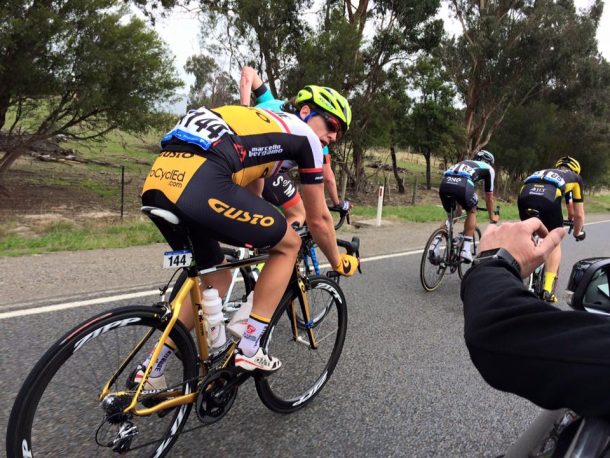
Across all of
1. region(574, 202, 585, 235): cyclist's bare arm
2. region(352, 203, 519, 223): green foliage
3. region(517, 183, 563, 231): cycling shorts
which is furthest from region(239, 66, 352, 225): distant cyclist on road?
region(352, 203, 519, 223): green foliage

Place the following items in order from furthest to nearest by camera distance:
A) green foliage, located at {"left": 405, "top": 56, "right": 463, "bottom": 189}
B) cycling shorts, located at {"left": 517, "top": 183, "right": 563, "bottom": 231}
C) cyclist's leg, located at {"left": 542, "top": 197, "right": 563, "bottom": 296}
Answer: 1. green foliage, located at {"left": 405, "top": 56, "right": 463, "bottom": 189}
2. cycling shorts, located at {"left": 517, "top": 183, "right": 563, "bottom": 231}
3. cyclist's leg, located at {"left": 542, "top": 197, "right": 563, "bottom": 296}

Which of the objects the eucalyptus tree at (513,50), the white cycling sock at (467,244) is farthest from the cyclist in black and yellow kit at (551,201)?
the eucalyptus tree at (513,50)

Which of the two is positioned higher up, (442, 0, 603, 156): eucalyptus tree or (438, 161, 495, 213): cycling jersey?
(442, 0, 603, 156): eucalyptus tree

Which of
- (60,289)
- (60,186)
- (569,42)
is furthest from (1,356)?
(569,42)

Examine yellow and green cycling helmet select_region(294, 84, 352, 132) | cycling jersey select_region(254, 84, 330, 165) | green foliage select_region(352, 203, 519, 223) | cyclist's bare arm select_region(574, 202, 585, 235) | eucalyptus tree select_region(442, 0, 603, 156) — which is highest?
eucalyptus tree select_region(442, 0, 603, 156)

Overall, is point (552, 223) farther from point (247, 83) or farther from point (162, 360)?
point (162, 360)

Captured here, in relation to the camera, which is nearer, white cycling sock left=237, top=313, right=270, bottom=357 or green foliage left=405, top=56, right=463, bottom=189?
white cycling sock left=237, top=313, right=270, bottom=357

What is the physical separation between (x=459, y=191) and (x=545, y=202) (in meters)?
1.08

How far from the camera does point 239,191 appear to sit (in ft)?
7.47

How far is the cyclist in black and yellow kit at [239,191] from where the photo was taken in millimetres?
2182

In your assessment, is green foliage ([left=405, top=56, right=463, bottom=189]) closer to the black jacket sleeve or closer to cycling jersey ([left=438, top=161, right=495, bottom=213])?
cycling jersey ([left=438, top=161, right=495, bottom=213])

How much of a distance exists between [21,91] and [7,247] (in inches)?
266

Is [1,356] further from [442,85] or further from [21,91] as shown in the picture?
[442,85]

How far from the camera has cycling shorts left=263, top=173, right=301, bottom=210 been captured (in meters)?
3.86
